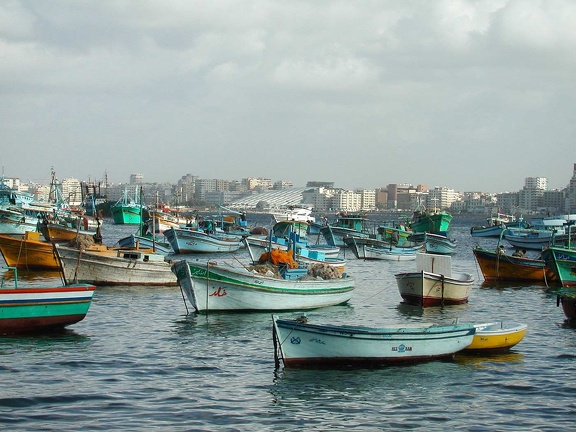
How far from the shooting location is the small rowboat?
22438 millimetres

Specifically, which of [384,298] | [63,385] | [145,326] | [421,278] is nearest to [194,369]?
[63,385]

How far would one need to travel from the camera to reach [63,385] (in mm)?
18531

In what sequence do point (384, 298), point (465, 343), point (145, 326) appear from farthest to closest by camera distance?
point (384, 298) < point (145, 326) < point (465, 343)

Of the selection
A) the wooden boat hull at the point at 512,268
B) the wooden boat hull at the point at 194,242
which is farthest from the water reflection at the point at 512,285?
the wooden boat hull at the point at 194,242

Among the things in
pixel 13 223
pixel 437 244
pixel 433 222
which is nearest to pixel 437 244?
pixel 437 244

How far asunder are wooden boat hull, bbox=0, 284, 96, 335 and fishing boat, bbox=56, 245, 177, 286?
1195 centimetres

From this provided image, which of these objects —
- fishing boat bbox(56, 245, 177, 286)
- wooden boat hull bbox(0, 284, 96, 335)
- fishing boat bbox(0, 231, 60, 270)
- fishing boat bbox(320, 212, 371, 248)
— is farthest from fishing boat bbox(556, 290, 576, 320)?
fishing boat bbox(320, 212, 371, 248)

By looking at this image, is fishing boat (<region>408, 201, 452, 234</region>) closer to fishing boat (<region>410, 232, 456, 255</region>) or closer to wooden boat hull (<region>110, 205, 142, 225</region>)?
fishing boat (<region>410, 232, 456, 255</region>)

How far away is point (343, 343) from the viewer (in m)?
20.2

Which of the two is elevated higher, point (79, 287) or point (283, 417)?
point (79, 287)

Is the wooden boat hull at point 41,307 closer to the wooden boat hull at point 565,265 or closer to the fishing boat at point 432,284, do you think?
the fishing boat at point 432,284

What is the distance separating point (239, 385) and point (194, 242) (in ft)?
150

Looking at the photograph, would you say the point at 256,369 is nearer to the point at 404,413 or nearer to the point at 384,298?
the point at 404,413

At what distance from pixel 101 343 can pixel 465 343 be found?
10.4 m
